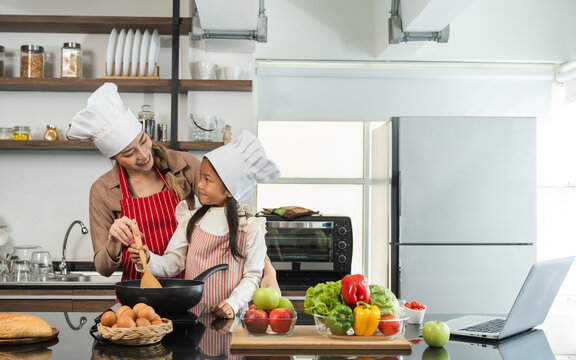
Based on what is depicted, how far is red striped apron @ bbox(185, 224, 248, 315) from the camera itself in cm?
193

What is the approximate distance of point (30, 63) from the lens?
146 inches

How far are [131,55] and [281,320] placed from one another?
9.07 feet

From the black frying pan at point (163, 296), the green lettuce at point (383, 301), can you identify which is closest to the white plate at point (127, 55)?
the black frying pan at point (163, 296)

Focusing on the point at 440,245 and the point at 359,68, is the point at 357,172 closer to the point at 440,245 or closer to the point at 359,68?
the point at 359,68

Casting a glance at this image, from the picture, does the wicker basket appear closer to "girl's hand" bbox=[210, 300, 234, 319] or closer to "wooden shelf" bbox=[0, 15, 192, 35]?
"girl's hand" bbox=[210, 300, 234, 319]

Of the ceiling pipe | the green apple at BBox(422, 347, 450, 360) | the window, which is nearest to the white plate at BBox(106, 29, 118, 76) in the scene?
the window

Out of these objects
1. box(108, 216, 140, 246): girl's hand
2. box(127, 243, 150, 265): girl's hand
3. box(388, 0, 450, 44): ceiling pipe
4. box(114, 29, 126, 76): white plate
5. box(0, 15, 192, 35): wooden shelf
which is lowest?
box(127, 243, 150, 265): girl's hand

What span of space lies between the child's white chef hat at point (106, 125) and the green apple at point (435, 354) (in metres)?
1.23

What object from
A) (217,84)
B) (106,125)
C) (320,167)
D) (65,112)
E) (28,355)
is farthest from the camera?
(320,167)

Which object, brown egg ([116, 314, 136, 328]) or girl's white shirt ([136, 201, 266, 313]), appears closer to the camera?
brown egg ([116, 314, 136, 328])

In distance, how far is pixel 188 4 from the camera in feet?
12.7

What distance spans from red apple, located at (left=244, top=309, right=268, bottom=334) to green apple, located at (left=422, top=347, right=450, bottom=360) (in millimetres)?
379

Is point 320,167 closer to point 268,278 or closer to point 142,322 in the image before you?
point 268,278

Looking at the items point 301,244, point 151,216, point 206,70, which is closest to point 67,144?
point 206,70
